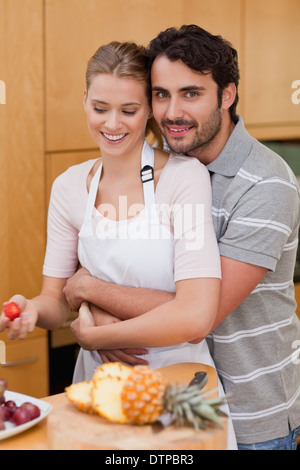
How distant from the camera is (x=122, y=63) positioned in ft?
4.63

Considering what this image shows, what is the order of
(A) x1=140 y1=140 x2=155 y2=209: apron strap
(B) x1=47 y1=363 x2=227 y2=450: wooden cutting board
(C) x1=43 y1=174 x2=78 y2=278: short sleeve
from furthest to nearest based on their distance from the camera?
(C) x1=43 y1=174 x2=78 y2=278: short sleeve, (A) x1=140 y1=140 x2=155 y2=209: apron strap, (B) x1=47 y1=363 x2=227 y2=450: wooden cutting board

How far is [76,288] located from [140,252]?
172 mm

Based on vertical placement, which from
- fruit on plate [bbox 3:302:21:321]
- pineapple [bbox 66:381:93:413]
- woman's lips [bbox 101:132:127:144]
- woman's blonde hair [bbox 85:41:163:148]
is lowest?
pineapple [bbox 66:381:93:413]

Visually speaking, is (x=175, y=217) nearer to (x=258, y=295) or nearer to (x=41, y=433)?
(x=258, y=295)

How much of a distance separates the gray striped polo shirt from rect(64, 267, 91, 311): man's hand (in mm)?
307

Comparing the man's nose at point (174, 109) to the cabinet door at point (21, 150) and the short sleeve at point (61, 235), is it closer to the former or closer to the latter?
the short sleeve at point (61, 235)

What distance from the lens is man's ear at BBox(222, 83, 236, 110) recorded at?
5.16 ft

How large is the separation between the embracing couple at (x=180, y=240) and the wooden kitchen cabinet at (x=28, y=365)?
0.55m

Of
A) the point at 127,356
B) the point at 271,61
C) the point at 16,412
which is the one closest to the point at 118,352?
the point at 127,356

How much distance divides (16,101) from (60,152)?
0.22 metres

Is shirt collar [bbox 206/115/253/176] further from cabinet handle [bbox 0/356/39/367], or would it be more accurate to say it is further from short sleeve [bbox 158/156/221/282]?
cabinet handle [bbox 0/356/39/367]

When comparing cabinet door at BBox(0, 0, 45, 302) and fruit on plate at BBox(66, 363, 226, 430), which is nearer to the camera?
fruit on plate at BBox(66, 363, 226, 430)

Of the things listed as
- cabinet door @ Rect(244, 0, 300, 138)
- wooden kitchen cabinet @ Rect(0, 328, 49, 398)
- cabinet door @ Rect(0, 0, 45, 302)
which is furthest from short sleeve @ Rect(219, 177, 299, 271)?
cabinet door @ Rect(244, 0, 300, 138)
